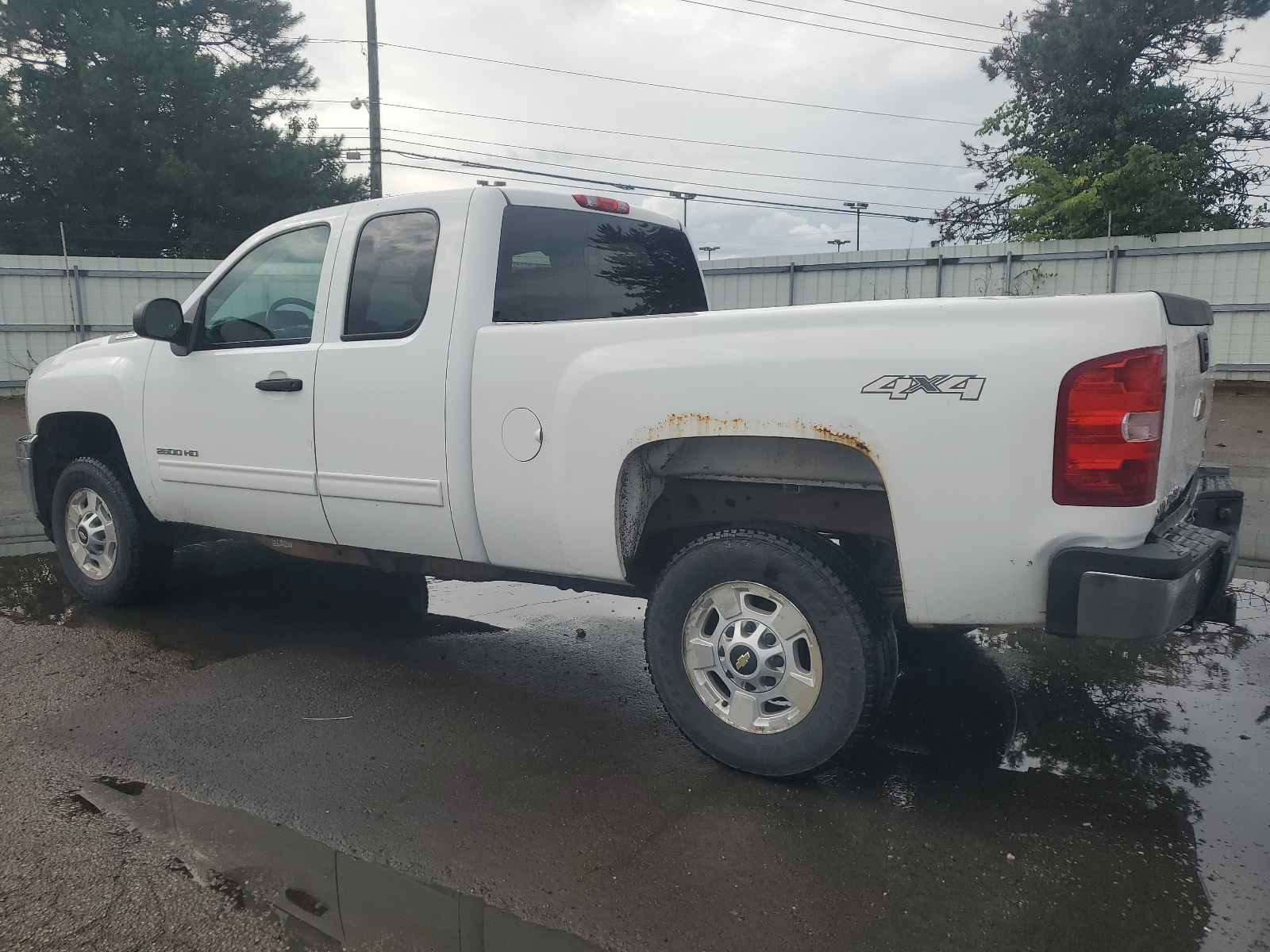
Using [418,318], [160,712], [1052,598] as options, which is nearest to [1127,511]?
[1052,598]

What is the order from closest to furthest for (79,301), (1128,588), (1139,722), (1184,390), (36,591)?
(1128,588), (1184,390), (1139,722), (36,591), (79,301)

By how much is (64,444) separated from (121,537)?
2.68ft

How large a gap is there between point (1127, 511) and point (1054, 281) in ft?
51.2

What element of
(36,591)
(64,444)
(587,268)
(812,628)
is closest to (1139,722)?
(812,628)

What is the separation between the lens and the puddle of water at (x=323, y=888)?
93.8 inches

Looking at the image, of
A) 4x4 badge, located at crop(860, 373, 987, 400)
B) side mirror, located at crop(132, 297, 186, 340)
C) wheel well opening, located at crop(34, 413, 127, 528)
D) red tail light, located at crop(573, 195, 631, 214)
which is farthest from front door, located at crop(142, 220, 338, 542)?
4x4 badge, located at crop(860, 373, 987, 400)

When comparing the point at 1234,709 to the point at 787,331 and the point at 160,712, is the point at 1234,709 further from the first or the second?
the point at 160,712

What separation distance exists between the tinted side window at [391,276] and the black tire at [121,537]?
6.01ft

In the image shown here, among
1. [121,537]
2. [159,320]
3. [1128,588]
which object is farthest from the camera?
[121,537]

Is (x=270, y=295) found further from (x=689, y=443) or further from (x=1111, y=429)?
(x=1111, y=429)

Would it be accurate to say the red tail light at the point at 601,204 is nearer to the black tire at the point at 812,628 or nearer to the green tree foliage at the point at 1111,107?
the black tire at the point at 812,628

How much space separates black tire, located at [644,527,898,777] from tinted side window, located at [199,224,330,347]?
2139 mm

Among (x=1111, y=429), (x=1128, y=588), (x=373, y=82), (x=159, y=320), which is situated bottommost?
(x=1128, y=588)

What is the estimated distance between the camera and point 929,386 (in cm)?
272
